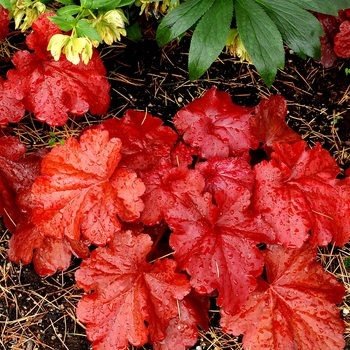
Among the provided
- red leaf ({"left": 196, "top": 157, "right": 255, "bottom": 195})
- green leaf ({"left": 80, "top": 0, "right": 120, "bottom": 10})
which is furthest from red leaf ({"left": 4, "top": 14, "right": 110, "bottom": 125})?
red leaf ({"left": 196, "top": 157, "right": 255, "bottom": 195})

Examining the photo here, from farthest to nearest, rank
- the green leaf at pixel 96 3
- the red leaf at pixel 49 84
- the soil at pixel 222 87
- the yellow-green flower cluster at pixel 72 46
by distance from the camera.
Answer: the soil at pixel 222 87
the red leaf at pixel 49 84
the green leaf at pixel 96 3
the yellow-green flower cluster at pixel 72 46

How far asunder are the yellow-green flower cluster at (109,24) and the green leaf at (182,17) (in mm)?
142

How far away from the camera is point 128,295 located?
1620 millimetres

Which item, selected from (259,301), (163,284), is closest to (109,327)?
(163,284)

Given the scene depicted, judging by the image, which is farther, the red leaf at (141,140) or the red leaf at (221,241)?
the red leaf at (141,140)

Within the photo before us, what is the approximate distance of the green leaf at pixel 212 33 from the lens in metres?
1.56

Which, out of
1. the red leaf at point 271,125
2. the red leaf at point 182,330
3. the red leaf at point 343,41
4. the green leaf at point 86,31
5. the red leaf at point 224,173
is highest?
the green leaf at point 86,31

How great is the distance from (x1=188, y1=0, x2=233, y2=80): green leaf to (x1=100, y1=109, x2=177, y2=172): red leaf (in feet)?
1.07

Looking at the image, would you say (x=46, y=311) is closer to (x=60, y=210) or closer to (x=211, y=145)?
(x=60, y=210)

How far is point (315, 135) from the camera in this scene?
2141 mm

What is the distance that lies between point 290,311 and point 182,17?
1058 mm

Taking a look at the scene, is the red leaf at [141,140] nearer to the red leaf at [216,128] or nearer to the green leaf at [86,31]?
the red leaf at [216,128]

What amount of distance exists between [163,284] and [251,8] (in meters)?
0.95

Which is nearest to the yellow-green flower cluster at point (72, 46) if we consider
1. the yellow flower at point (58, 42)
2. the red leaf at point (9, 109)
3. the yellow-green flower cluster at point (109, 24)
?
the yellow flower at point (58, 42)
